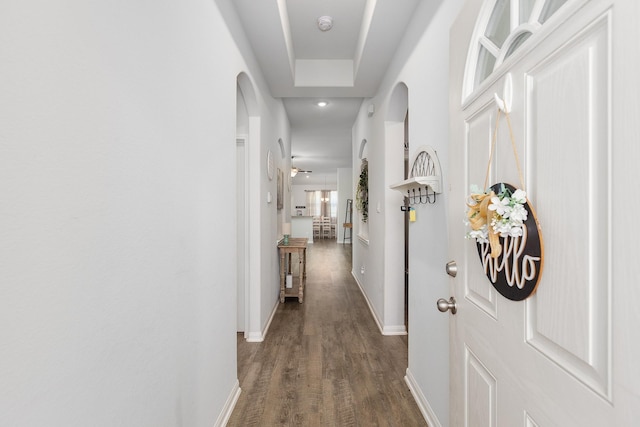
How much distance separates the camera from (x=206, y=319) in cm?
154

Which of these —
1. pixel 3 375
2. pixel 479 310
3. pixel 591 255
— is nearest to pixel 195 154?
pixel 3 375

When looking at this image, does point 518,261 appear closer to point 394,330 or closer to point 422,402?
point 422,402

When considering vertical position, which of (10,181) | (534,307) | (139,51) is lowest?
(534,307)

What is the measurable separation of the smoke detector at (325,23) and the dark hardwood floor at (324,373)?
277 cm

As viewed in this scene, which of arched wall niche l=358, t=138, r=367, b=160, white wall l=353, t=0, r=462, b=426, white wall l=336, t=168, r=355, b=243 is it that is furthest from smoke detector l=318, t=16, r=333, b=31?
white wall l=336, t=168, r=355, b=243

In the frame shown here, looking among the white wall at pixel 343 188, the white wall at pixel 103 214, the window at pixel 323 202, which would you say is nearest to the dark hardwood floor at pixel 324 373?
the white wall at pixel 103 214

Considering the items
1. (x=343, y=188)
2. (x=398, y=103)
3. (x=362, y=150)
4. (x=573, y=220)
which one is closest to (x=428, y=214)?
(x=573, y=220)

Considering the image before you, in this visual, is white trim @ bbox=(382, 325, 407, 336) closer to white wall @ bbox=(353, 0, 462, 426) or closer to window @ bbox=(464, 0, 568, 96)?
white wall @ bbox=(353, 0, 462, 426)

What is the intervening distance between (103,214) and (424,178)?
1448 millimetres

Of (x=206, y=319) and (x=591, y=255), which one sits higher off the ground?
(x=591, y=255)

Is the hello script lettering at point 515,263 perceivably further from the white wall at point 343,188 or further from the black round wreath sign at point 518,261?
the white wall at point 343,188

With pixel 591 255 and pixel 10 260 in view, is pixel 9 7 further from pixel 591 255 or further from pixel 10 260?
pixel 591 255

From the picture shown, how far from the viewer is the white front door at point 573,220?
472 mm

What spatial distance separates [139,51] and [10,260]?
0.69m
